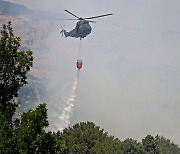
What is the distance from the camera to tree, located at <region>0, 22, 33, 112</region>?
27.8 m

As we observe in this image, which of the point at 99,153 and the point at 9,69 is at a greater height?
the point at 99,153

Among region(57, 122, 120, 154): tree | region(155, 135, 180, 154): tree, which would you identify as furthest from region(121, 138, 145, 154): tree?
region(155, 135, 180, 154): tree

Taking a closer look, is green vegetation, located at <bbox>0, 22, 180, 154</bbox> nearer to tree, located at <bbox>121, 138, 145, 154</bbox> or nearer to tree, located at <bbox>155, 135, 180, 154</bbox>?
tree, located at <bbox>121, 138, 145, 154</bbox>

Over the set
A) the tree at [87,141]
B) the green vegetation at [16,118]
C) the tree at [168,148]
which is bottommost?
the green vegetation at [16,118]

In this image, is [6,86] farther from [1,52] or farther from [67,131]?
[67,131]

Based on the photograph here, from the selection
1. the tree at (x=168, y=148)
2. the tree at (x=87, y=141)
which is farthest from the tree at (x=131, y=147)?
the tree at (x=168, y=148)

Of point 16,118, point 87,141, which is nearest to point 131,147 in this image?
point 87,141

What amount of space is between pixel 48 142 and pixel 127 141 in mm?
79654

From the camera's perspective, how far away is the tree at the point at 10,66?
2777 centimetres

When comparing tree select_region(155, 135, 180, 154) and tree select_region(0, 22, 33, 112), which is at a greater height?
tree select_region(155, 135, 180, 154)

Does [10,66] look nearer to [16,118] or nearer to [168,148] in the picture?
[16,118]

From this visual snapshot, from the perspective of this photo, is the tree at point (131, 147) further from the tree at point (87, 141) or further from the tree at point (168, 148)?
the tree at point (168, 148)

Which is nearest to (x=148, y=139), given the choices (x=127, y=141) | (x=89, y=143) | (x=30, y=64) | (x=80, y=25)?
(x=127, y=141)

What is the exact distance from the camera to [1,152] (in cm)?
2430
